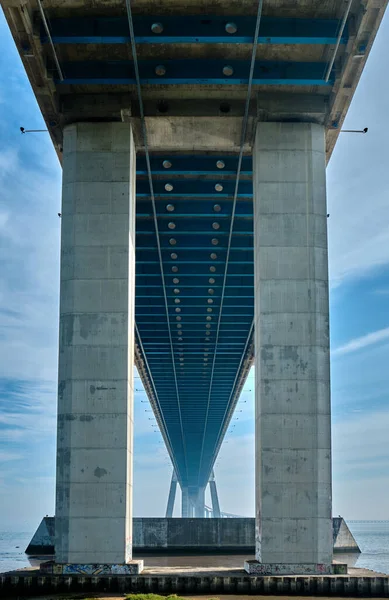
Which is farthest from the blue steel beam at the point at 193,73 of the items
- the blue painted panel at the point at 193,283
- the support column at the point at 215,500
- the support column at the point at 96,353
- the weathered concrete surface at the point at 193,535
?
the support column at the point at 215,500

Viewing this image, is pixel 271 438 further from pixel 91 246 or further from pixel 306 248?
pixel 91 246

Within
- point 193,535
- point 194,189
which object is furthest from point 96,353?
point 193,535

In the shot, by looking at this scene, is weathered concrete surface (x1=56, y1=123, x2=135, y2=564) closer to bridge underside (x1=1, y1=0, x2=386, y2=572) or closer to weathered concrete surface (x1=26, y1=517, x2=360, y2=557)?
bridge underside (x1=1, y1=0, x2=386, y2=572)

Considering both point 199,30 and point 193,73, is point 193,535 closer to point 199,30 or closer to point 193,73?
point 193,73

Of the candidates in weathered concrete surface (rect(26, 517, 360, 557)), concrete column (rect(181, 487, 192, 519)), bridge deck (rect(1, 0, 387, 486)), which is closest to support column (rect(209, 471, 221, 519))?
concrete column (rect(181, 487, 192, 519))

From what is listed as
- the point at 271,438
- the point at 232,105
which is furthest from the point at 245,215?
the point at 271,438

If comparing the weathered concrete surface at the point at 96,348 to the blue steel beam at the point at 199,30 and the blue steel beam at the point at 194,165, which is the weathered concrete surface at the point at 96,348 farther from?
the blue steel beam at the point at 194,165
